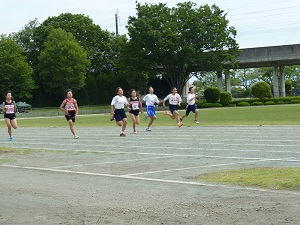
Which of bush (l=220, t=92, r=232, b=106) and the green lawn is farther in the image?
bush (l=220, t=92, r=232, b=106)

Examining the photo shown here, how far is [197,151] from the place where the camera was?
46.6ft

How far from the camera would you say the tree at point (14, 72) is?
7719cm

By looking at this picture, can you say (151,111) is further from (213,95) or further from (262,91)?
(262,91)

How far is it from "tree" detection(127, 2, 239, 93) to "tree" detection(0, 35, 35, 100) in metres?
18.4

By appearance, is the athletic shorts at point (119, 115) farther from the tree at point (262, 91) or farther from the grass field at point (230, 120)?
the tree at point (262, 91)

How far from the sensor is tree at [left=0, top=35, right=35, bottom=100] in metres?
77.2

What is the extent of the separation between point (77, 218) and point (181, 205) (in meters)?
1.45

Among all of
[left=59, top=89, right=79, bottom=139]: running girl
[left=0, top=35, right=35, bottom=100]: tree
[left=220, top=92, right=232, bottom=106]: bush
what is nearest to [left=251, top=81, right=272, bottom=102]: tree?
[left=220, top=92, right=232, bottom=106]: bush

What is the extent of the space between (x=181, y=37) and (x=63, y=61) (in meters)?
19.2

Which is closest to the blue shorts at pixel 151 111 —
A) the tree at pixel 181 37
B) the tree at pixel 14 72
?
the tree at pixel 181 37

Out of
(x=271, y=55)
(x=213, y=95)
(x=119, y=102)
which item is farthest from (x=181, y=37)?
(x=119, y=102)

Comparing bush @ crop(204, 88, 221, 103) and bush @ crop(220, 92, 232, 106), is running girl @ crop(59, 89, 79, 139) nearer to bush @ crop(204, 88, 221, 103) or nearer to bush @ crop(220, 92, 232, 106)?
bush @ crop(220, 92, 232, 106)

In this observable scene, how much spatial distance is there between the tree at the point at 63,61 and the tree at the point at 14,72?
2648 millimetres

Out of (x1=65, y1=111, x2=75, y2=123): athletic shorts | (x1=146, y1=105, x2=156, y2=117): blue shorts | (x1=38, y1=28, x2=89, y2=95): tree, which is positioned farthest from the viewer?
(x1=38, y1=28, x2=89, y2=95): tree
